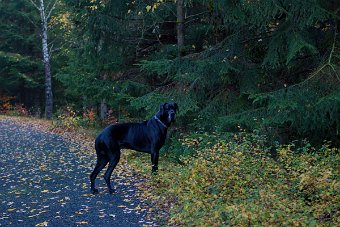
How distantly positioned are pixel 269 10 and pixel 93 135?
10588 mm

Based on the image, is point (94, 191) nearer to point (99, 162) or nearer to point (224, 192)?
point (99, 162)

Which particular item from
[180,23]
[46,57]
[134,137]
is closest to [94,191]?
[134,137]

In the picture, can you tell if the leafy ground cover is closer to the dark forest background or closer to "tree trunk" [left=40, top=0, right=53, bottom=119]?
the dark forest background

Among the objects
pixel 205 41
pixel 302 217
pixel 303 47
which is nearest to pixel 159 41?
pixel 205 41

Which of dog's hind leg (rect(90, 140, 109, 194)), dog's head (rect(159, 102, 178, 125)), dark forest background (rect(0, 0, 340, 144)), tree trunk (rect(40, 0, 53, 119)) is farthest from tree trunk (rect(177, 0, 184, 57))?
tree trunk (rect(40, 0, 53, 119))

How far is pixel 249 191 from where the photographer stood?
6.36 metres

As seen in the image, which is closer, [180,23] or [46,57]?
[180,23]

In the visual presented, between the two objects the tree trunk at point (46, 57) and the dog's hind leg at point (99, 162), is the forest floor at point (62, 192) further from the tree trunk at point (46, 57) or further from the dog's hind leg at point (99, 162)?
the tree trunk at point (46, 57)

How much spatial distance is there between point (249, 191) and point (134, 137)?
9.71 feet

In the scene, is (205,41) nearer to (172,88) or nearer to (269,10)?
(172,88)

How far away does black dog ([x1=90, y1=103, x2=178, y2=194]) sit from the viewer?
8.16 metres

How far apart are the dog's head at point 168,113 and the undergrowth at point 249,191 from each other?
106 centimetres

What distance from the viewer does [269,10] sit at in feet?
28.4

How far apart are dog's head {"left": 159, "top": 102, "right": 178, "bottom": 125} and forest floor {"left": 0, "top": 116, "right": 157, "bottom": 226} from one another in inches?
58.2
